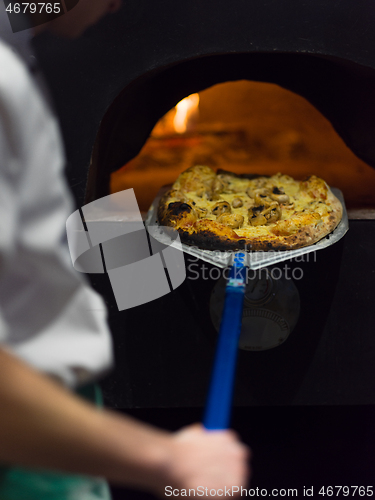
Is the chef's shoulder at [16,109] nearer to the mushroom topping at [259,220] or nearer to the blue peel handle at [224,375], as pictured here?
the blue peel handle at [224,375]

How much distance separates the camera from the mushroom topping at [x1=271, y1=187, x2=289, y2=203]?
4.58 feet

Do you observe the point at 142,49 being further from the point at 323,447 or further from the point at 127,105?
the point at 323,447

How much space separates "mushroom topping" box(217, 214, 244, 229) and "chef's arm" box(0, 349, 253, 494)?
0.96 metres

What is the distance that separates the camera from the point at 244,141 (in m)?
2.23

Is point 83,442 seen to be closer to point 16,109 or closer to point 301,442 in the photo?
point 16,109

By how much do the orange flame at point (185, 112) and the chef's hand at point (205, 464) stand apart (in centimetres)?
203

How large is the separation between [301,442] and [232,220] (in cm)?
82

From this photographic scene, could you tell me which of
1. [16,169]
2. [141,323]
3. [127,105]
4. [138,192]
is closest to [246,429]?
[141,323]

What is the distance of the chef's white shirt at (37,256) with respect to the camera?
405 mm

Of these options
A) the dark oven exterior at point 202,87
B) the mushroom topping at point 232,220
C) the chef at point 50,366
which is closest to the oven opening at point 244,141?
the dark oven exterior at point 202,87

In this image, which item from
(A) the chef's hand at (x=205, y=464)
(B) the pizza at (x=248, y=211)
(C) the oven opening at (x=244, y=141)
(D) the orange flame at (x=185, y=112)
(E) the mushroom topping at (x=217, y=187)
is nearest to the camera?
(A) the chef's hand at (x=205, y=464)

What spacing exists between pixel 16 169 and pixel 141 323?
3.44 ft

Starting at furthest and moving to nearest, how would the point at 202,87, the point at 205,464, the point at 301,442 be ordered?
the point at 202,87 < the point at 301,442 < the point at 205,464

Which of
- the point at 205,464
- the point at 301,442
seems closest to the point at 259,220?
the point at 301,442
